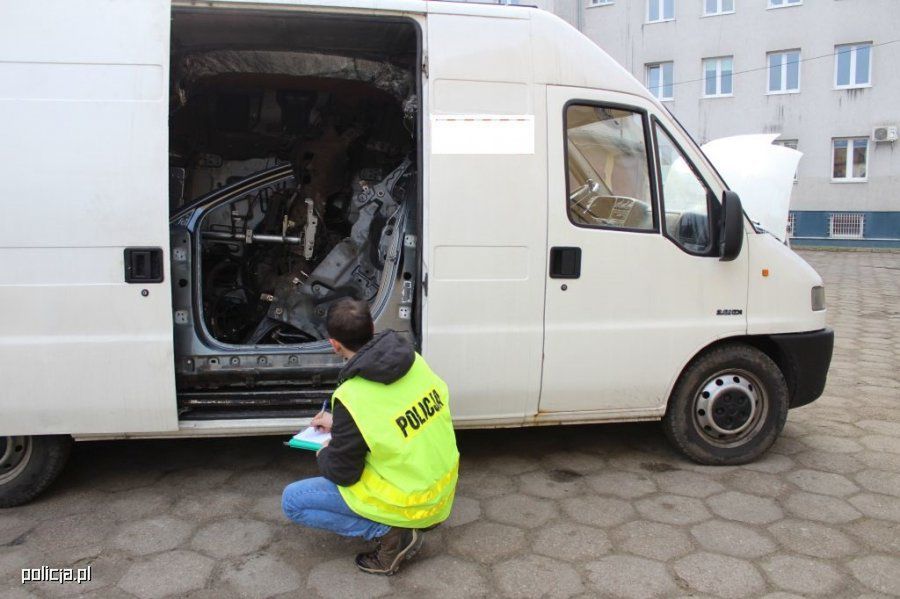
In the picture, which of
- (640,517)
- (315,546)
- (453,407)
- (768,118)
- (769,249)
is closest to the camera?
(315,546)

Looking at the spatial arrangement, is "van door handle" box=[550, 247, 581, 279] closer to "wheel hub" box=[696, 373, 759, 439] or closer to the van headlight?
"wheel hub" box=[696, 373, 759, 439]

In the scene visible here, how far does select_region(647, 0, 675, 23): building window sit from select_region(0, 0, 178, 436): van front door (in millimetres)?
25937

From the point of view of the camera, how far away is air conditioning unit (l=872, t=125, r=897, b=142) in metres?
22.6

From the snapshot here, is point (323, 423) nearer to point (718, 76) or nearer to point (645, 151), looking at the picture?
point (645, 151)

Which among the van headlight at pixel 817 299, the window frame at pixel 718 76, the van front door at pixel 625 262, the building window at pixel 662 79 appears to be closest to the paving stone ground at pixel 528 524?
the van front door at pixel 625 262

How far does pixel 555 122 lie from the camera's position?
3826mm

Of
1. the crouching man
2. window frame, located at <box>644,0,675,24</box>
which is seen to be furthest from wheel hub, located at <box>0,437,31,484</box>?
window frame, located at <box>644,0,675,24</box>

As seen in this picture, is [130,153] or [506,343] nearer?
[130,153]

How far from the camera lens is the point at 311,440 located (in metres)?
3.13

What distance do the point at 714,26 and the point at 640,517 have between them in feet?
83.2

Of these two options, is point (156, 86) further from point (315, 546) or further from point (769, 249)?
point (769, 249)

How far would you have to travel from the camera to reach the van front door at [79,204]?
10.9 feet

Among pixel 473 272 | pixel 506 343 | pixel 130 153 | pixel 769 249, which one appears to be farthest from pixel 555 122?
pixel 130 153

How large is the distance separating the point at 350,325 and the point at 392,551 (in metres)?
0.98
